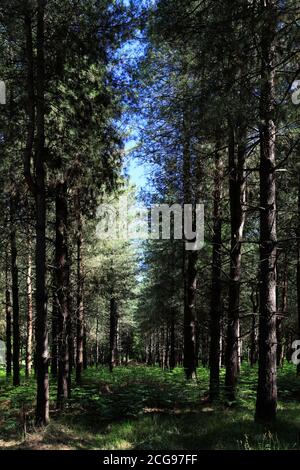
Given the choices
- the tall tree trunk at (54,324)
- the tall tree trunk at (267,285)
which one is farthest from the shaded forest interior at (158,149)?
the tall tree trunk at (54,324)

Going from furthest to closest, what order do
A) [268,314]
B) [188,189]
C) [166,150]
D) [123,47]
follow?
[188,189]
[166,150]
[123,47]
[268,314]

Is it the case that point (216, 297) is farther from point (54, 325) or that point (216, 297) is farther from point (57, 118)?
point (54, 325)

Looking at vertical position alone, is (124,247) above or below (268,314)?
above

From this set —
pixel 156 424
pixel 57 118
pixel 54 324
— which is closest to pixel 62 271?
pixel 57 118

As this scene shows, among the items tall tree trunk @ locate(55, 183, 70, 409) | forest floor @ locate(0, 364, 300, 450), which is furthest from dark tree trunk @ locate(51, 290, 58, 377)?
forest floor @ locate(0, 364, 300, 450)

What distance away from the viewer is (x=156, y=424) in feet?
27.9

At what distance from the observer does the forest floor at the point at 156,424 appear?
22.4ft

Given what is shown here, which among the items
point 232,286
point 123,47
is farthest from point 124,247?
point 123,47

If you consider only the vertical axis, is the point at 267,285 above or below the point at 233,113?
below

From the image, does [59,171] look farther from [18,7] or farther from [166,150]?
[18,7]
